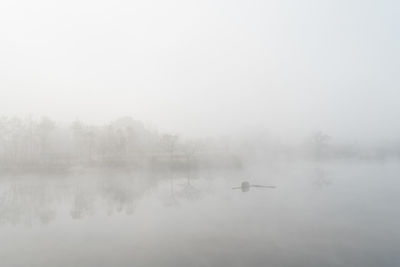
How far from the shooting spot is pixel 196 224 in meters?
14.2

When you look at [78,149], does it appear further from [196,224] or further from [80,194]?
[196,224]

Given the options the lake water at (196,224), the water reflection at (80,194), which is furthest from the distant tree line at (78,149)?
the lake water at (196,224)

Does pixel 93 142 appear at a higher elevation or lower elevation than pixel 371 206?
higher

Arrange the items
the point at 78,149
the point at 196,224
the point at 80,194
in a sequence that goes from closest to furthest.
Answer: the point at 196,224
the point at 80,194
the point at 78,149

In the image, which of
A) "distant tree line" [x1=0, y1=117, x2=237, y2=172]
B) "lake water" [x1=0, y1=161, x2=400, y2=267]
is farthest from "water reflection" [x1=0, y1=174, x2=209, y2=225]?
"distant tree line" [x1=0, y1=117, x2=237, y2=172]

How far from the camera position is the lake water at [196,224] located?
10.0m

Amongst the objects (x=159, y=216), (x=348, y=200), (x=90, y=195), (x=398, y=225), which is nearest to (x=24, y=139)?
(x=90, y=195)

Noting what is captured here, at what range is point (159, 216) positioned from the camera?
1602cm

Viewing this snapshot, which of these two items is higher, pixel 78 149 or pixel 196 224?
pixel 78 149

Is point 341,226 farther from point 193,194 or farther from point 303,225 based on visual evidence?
point 193,194

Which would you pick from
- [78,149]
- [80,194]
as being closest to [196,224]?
[80,194]

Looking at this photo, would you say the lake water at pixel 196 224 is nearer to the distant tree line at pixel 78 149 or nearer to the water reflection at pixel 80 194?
the water reflection at pixel 80 194

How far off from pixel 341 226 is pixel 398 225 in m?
2.55

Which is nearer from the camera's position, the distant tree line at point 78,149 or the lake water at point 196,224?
the lake water at point 196,224
